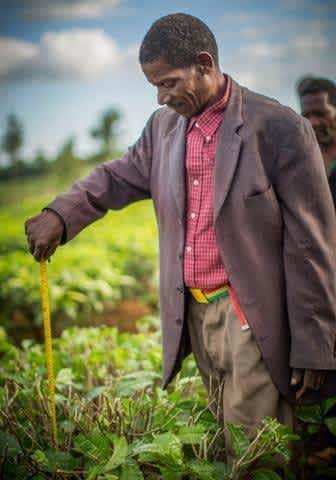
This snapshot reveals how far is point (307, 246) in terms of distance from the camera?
215 cm

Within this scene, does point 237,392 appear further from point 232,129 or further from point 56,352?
point 56,352

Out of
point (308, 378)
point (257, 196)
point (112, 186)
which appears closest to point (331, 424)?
point (308, 378)

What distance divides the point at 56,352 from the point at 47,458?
1.30m

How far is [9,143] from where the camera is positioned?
13.5m

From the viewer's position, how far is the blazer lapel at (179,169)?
7.61 ft

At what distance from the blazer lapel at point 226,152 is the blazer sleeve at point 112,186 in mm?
448

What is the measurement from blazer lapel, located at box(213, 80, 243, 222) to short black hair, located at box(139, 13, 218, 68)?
24 cm

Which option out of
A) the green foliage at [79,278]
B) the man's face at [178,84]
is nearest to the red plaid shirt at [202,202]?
the man's face at [178,84]

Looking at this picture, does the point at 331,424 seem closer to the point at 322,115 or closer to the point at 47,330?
the point at 47,330

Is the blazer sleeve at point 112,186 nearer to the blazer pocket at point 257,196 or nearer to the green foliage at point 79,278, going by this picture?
the blazer pocket at point 257,196

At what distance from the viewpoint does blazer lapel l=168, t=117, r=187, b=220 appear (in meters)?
2.32

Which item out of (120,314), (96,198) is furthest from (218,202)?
(120,314)

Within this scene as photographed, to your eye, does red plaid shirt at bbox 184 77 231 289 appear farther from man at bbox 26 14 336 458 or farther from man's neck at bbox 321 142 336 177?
man's neck at bbox 321 142 336 177

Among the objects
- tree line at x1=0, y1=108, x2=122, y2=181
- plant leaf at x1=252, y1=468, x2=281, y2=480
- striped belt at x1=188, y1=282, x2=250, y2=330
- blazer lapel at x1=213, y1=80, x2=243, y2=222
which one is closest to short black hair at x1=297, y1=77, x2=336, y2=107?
blazer lapel at x1=213, y1=80, x2=243, y2=222
